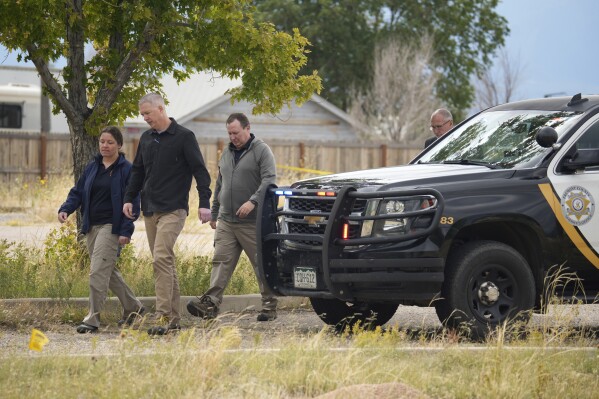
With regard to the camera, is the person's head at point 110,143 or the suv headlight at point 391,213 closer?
the suv headlight at point 391,213

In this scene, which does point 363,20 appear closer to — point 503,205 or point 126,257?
point 126,257

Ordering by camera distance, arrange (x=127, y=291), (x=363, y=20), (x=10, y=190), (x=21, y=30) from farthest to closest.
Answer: (x=363, y=20) → (x=10, y=190) → (x=21, y=30) → (x=127, y=291)

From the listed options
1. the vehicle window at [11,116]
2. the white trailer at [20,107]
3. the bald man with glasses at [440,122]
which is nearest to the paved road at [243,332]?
the bald man with glasses at [440,122]

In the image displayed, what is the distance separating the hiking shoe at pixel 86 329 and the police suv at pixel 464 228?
5.42 ft

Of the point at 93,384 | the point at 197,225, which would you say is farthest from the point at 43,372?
the point at 197,225

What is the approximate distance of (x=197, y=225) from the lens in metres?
23.6

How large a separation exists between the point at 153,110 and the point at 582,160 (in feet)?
12.1

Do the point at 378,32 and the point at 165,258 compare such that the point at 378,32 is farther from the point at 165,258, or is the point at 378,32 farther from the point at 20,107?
the point at 165,258

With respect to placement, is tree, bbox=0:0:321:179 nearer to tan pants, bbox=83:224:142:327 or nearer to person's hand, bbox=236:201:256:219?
person's hand, bbox=236:201:256:219

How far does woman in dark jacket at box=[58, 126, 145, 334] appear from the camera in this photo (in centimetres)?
1112

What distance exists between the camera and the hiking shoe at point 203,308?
38.3ft

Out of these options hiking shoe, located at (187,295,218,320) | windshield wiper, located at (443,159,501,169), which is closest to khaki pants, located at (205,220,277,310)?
hiking shoe, located at (187,295,218,320)

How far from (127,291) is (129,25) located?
3.80m

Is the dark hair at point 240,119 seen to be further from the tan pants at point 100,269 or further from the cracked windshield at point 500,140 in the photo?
the cracked windshield at point 500,140
